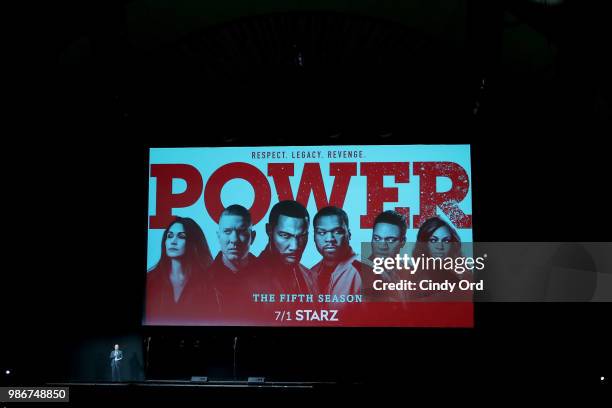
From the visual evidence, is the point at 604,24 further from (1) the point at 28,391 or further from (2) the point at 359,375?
(1) the point at 28,391

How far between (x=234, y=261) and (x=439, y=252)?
1.61m

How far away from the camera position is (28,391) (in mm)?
2791

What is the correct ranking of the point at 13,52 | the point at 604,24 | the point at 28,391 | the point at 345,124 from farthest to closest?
the point at 345,124 < the point at 13,52 < the point at 604,24 < the point at 28,391

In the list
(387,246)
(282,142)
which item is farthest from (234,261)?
(387,246)

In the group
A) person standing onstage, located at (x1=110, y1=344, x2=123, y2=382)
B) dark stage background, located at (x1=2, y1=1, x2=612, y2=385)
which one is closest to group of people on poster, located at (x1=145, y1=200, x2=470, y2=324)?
dark stage background, located at (x1=2, y1=1, x2=612, y2=385)

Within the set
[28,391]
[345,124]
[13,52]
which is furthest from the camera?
[345,124]

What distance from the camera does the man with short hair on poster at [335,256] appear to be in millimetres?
5406

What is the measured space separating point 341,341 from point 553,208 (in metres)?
1.97

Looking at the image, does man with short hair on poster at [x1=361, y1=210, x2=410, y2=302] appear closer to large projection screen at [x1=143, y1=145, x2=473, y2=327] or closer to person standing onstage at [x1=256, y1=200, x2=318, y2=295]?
large projection screen at [x1=143, y1=145, x2=473, y2=327]

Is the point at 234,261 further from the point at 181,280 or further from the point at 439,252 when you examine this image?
the point at 439,252

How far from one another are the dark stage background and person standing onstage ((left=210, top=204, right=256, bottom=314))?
0.24 metres

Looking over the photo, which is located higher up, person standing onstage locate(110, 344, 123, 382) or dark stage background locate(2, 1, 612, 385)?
dark stage background locate(2, 1, 612, 385)

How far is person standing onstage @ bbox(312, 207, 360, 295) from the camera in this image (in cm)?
541

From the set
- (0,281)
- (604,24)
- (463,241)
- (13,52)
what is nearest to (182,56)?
(13,52)
